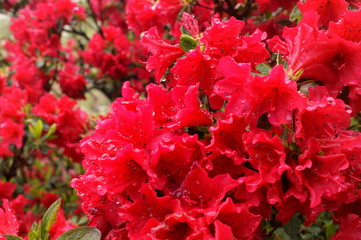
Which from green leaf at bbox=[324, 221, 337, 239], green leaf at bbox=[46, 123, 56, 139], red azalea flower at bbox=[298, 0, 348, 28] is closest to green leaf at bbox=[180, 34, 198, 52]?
red azalea flower at bbox=[298, 0, 348, 28]

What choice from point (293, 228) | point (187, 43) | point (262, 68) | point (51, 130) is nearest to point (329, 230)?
point (293, 228)

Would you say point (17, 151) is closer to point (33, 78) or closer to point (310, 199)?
point (33, 78)

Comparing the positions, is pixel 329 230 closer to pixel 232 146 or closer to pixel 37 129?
pixel 232 146

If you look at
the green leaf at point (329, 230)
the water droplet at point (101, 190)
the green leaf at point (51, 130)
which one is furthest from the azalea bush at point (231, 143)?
the green leaf at point (51, 130)

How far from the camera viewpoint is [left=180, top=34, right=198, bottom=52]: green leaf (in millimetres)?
1058

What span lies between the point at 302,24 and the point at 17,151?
188 cm

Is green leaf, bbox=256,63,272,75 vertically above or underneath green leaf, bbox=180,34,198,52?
underneath

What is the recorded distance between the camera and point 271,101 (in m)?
0.92

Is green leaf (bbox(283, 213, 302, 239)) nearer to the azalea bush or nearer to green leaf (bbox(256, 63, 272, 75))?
the azalea bush

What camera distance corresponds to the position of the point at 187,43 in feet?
3.48

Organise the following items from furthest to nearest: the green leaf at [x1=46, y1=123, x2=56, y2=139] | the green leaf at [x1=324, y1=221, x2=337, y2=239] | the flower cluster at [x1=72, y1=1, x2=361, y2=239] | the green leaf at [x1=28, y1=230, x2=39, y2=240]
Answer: the green leaf at [x1=46, y1=123, x2=56, y2=139] → the green leaf at [x1=324, y1=221, x2=337, y2=239] → the green leaf at [x1=28, y1=230, x2=39, y2=240] → the flower cluster at [x1=72, y1=1, x2=361, y2=239]

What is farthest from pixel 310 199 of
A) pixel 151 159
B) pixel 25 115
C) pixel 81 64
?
pixel 81 64

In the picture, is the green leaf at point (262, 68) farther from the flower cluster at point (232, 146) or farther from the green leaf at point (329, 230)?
the green leaf at point (329, 230)

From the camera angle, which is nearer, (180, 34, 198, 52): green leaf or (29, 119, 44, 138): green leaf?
(180, 34, 198, 52): green leaf
